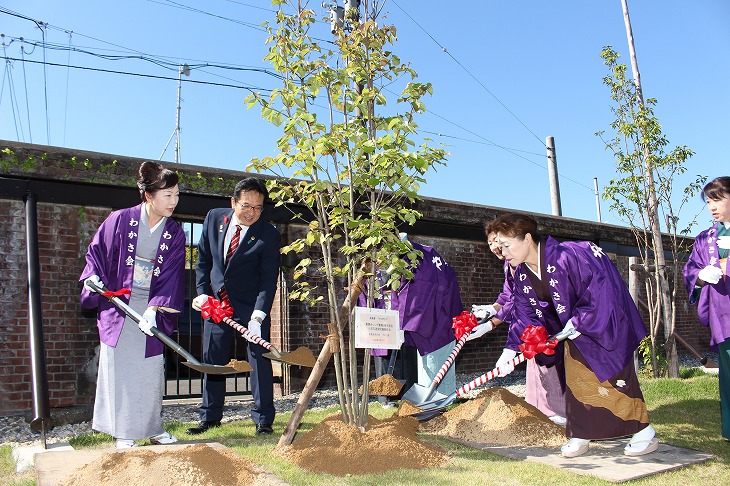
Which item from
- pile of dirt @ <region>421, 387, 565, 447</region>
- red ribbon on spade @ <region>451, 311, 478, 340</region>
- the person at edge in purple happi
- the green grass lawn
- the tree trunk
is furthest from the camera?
the tree trunk

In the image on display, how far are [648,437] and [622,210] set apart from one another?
4.78m

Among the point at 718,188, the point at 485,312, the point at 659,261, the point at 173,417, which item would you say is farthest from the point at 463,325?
the point at 659,261

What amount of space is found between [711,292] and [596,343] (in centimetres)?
118

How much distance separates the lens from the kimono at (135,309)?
450cm

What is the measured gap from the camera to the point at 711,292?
4.86 m

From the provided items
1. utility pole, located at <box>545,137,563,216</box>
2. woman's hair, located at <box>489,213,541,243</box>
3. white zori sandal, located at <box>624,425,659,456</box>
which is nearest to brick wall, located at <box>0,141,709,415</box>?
woman's hair, located at <box>489,213,541,243</box>

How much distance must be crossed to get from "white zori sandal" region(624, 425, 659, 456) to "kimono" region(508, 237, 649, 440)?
0.07m

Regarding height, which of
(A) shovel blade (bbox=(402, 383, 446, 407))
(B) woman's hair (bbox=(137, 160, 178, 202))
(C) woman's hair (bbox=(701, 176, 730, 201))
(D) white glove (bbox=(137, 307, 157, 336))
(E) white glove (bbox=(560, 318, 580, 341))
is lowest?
(A) shovel blade (bbox=(402, 383, 446, 407))

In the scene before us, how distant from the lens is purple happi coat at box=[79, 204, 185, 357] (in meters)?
4.55

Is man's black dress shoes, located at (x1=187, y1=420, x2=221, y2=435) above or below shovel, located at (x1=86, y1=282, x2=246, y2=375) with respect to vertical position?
below

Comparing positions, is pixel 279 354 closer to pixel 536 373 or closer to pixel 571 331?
pixel 571 331

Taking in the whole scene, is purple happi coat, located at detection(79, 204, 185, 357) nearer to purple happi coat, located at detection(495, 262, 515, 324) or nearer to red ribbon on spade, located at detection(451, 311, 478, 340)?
red ribbon on spade, located at detection(451, 311, 478, 340)

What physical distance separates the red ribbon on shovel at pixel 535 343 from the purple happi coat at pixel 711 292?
1315mm

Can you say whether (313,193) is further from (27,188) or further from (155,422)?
(27,188)
